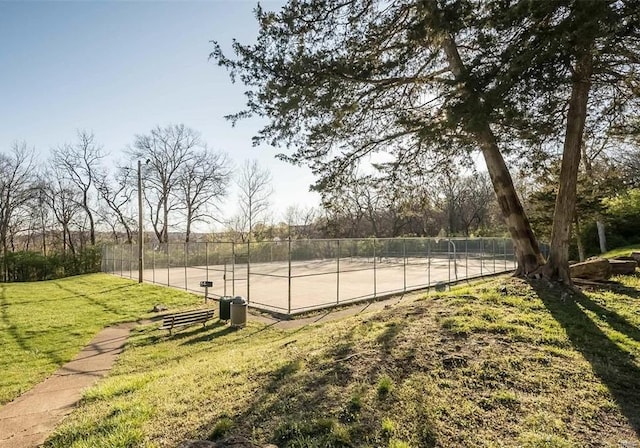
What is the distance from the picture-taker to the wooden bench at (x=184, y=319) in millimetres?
9719

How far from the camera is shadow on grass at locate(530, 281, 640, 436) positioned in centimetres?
362

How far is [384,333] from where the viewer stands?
5520 millimetres

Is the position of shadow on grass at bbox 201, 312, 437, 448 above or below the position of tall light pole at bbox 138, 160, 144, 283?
below

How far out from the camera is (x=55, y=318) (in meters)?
12.1

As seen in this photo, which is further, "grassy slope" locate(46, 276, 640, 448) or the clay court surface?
the clay court surface

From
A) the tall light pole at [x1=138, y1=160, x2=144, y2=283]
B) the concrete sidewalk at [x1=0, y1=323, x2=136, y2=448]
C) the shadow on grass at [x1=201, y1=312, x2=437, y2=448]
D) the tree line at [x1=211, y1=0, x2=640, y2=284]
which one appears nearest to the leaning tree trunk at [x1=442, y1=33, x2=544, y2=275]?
the tree line at [x1=211, y1=0, x2=640, y2=284]

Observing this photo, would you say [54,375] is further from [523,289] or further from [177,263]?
[177,263]

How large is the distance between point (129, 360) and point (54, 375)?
4.09 feet

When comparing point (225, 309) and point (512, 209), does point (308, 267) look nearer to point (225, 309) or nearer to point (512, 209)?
point (225, 309)

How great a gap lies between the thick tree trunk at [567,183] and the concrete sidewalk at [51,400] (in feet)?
29.8

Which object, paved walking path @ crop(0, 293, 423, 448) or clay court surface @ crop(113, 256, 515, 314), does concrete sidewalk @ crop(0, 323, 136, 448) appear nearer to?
paved walking path @ crop(0, 293, 423, 448)

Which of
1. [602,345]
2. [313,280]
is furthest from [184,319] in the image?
[313,280]

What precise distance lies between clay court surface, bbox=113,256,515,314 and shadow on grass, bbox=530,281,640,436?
5.91 metres

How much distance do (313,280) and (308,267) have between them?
4338mm
